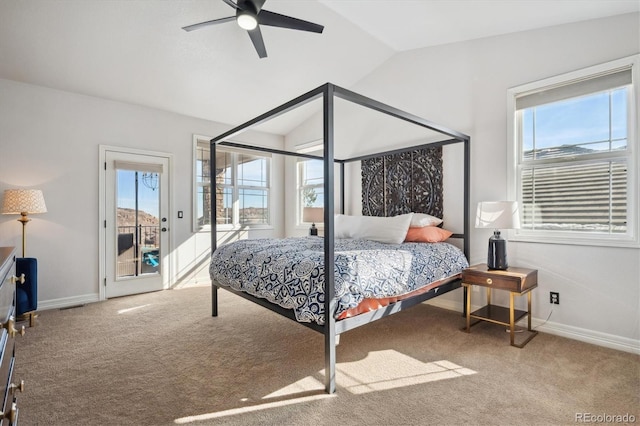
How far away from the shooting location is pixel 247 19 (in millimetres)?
2508

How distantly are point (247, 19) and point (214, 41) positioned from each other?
1218mm

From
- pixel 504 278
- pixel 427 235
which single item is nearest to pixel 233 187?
pixel 427 235

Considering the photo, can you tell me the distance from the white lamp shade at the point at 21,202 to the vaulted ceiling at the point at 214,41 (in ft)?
4.29

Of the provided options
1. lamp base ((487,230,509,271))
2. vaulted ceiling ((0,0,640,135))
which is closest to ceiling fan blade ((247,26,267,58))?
vaulted ceiling ((0,0,640,135))

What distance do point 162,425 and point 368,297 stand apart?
4.56 ft

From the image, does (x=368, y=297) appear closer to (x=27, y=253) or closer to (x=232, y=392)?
(x=232, y=392)

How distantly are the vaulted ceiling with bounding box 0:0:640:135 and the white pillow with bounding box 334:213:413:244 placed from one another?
206 cm

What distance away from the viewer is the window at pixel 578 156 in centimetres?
260

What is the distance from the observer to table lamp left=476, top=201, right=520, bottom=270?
2.81 m

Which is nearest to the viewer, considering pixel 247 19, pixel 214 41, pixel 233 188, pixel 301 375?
pixel 301 375

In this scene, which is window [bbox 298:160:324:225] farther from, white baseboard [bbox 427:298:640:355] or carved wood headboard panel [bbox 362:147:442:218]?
white baseboard [bbox 427:298:640:355]

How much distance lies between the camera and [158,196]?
4.59m

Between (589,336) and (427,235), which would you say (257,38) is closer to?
(427,235)

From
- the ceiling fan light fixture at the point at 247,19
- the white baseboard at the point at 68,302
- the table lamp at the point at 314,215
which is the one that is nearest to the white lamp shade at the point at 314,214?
the table lamp at the point at 314,215
